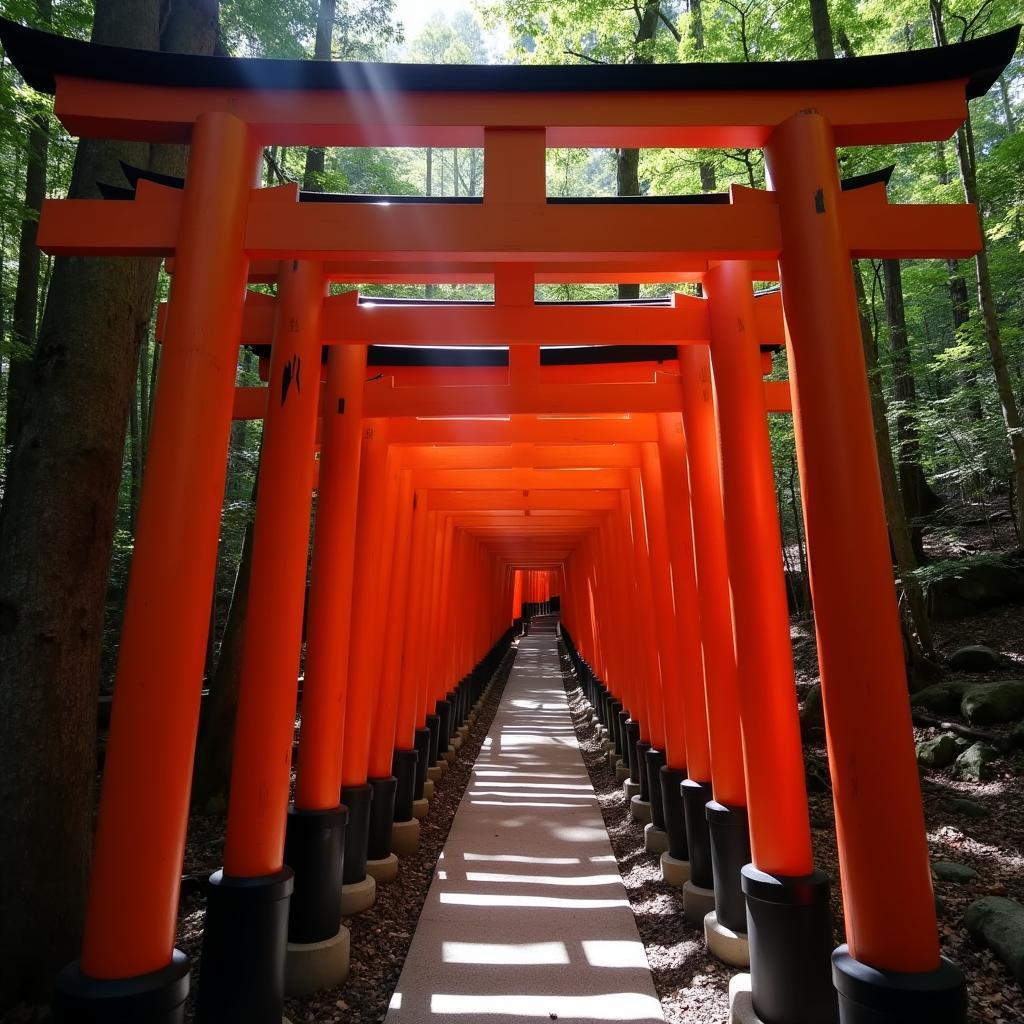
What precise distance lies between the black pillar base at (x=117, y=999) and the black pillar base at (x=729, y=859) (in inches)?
110

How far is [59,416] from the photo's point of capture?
3.52m

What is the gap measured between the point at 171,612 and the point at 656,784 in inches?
185

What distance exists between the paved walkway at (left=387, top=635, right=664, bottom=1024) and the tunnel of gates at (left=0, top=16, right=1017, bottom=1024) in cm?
76

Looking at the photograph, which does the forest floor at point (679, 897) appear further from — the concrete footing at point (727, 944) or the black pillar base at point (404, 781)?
the black pillar base at point (404, 781)

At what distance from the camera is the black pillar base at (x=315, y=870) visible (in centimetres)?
360

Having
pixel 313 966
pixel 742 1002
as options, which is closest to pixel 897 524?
pixel 742 1002

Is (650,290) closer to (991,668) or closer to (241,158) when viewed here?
(991,668)

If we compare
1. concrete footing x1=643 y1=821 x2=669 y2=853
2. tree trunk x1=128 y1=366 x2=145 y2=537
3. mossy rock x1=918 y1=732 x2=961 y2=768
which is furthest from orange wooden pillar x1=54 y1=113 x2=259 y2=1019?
tree trunk x1=128 y1=366 x2=145 y2=537

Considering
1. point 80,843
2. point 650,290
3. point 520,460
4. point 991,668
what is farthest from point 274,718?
point 650,290

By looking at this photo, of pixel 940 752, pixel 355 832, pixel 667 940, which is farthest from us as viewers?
pixel 940 752

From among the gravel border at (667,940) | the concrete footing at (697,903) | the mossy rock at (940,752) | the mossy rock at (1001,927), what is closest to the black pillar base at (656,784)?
the gravel border at (667,940)

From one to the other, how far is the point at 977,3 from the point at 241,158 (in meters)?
11.4

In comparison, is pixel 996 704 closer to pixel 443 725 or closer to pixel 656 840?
pixel 656 840

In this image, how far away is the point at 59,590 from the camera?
335 cm
